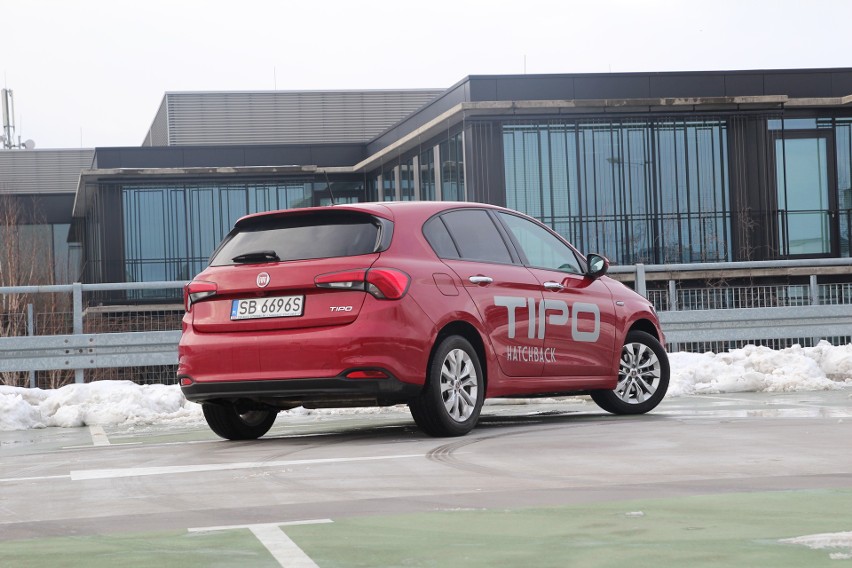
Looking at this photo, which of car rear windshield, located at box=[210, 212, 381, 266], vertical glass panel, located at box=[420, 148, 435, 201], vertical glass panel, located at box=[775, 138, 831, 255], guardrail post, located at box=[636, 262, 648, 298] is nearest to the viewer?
car rear windshield, located at box=[210, 212, 381, 266]

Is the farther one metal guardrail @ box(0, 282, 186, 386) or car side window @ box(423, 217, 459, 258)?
metal guardrail @ box(0, 282, 186, 386)

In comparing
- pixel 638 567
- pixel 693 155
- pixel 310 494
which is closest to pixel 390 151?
pixel 693 155

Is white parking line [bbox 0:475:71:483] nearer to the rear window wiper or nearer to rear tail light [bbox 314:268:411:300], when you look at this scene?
rear tail light [bbox 314:268:411:300]

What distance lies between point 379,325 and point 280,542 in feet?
12.4

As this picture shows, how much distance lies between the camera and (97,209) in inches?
1390

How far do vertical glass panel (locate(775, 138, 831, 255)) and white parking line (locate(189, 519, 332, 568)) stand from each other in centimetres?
2564

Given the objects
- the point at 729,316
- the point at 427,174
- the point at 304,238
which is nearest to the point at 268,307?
the point at 304,238

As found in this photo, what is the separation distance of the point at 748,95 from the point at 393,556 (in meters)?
25.2

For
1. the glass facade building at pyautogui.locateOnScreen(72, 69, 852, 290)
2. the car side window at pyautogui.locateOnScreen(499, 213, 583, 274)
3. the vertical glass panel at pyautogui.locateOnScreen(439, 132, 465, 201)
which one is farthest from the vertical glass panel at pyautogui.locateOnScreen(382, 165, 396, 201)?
the car side window at pyautogui.locateOnScreen(499, 213, 583, 274)

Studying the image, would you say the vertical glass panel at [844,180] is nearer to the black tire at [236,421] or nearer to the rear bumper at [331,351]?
the black tire at [236,421]

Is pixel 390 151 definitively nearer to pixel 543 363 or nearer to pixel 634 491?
pixel 543 363

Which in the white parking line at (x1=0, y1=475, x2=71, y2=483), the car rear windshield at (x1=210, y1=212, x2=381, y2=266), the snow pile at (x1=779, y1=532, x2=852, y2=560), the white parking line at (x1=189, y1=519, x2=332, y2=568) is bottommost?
the white parking line at (x1=0, y1=475, x2=71, y2=483)

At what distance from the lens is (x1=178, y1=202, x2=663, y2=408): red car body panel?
823cm

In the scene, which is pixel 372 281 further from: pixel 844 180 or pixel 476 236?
pixel 844 180
